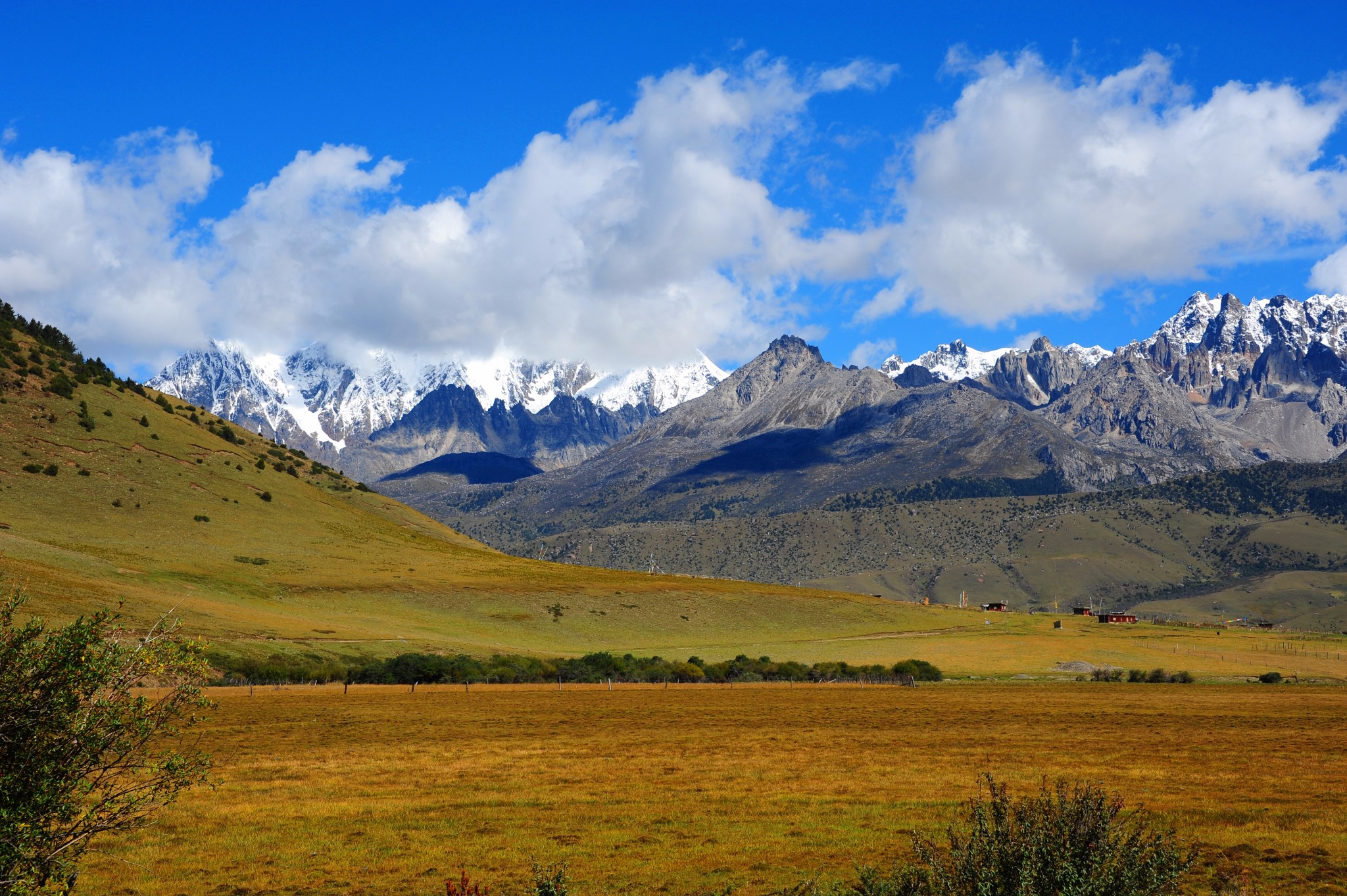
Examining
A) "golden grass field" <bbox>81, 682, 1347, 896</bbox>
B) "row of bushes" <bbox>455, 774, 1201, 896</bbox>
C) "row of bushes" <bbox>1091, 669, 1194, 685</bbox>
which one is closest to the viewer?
"row of bushes" <bbox>455, 774, 1201, 896</bbox>

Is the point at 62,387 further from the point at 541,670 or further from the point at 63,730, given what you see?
the point at 63,730

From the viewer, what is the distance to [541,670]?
9662cm

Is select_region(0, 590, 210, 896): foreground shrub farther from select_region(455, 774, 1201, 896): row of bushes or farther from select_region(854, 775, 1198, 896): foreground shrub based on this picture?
select_region(854, 775, 1198, 896): foreground shrub

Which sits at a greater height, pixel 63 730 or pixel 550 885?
pixel 63 730

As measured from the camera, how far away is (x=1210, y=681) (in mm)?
106625

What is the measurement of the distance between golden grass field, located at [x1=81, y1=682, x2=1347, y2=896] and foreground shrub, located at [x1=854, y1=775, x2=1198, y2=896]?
9.83 feet

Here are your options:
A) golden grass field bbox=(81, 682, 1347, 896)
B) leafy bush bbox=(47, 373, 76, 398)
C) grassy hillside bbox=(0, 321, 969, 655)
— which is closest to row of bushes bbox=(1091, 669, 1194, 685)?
golden grass field bbox=(81, 682, 1347, 896)

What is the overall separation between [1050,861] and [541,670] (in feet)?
276

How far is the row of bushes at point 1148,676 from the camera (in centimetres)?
10594

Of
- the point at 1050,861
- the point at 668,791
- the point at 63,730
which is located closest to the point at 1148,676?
the point at 668,791

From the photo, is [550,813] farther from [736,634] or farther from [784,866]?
[736,634]

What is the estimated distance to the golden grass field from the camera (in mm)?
24359

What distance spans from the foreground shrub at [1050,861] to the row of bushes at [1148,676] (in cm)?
9726

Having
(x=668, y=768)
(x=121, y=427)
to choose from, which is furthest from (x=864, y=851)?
(x=121, y=427)
